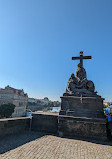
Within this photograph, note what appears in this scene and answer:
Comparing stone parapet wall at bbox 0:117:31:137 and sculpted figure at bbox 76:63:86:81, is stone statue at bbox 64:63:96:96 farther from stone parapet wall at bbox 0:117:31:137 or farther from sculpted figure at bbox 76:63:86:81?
stone parapet wall at bbox 0:117:31:137

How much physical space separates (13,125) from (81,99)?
4.67m

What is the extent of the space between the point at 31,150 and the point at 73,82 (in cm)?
511

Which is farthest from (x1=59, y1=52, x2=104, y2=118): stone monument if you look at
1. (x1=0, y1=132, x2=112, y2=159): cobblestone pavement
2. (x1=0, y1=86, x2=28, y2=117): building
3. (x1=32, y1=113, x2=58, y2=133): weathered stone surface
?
(x1=0, y1=86, x2=28, y2=117): building

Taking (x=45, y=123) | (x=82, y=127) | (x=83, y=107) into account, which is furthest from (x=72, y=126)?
(x=45, y=123)

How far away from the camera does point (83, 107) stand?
618 centimetres

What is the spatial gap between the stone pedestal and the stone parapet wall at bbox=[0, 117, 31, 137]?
2.73 m

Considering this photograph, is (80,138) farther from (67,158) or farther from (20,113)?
(20,113)

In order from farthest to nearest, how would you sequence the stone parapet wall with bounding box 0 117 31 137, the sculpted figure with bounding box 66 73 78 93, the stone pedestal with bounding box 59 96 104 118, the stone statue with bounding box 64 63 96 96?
the sculpted figure with bounding box 66 73 78 93, the stone statue with bounding box 64 63 96 96, the stone pedestal with bounding box 59 96 104 118, the stone parapet wall with bounding box 0 117 31 137

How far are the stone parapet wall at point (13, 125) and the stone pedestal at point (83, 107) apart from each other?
2728mm

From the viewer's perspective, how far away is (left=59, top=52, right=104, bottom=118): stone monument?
594 centimetres

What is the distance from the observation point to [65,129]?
564 centimetres

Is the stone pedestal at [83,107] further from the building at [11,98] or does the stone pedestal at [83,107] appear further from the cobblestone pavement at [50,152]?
the building at [11,98]

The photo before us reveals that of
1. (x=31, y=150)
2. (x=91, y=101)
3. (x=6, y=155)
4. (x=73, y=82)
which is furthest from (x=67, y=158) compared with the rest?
(x=73, y=82)

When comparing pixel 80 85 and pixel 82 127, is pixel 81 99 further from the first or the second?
pixel 82 127
